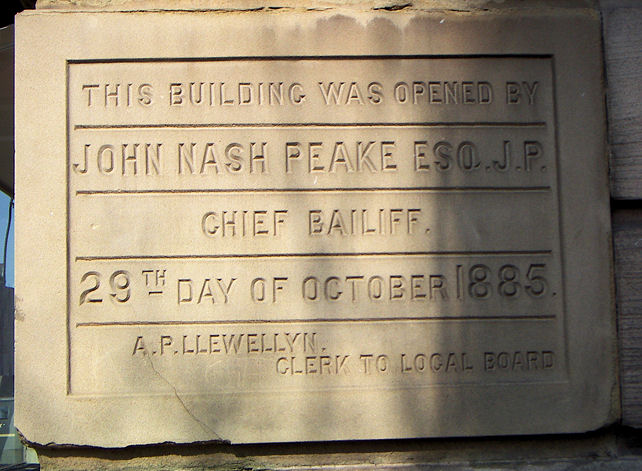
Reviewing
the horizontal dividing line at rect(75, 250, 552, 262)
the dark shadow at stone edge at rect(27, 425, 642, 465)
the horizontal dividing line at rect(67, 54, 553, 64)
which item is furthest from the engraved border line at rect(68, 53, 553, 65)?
the dark shadow at stone edge at rect(27, 425, 642, 465)

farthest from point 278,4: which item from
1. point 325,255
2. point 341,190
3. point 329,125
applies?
point 325,255

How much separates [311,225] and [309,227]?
0.4 inches

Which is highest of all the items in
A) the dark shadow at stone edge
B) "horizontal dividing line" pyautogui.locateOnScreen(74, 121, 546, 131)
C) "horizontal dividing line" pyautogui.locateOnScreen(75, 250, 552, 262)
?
"horizontal dividing line" pyautogui.locateOnScreen(74, 121, 546, 131)

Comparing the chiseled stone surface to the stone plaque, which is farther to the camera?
the chiseled stone surface

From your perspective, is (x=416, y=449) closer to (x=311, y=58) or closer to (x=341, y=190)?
(x=341, y=190)

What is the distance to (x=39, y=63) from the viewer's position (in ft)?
7.20

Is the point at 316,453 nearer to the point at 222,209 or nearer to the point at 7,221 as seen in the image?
the point at 222,209

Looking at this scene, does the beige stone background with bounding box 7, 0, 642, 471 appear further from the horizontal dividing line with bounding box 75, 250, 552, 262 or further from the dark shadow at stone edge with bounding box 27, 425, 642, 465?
the horizontal dividing line with bounding box 75, 250, 552, 262

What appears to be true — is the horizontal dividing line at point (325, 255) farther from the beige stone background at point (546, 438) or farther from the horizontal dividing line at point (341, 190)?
the beige stone background at point (546, 438)

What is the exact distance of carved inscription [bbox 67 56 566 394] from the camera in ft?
7.08

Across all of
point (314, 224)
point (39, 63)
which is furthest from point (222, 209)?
point (39, 63)

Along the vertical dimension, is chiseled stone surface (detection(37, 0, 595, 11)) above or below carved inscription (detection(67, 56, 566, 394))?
above

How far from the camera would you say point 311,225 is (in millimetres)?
2199

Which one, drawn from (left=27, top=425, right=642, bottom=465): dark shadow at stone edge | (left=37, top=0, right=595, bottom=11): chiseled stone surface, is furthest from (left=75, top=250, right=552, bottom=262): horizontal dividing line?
(left=37, top=0, right=595, bottom=11): chiseled stone surface
